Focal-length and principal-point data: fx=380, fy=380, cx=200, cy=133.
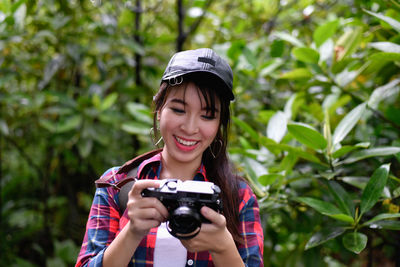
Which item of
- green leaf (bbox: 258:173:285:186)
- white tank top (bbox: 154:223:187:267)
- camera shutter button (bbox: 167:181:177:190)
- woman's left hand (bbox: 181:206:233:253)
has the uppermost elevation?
green leaf (bbox: 258:173:285:186)

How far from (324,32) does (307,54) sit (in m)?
0.13

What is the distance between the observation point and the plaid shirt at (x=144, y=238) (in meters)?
0.91

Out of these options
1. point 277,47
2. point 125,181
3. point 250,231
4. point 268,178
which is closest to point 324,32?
point 277,47

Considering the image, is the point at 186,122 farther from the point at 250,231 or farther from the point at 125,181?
the point at 250,231

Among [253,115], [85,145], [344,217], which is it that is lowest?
[344,217]

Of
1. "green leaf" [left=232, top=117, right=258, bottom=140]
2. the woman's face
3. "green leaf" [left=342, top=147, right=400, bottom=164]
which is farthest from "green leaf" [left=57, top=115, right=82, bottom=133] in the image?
"green leaf" [left=342, top=147, right=400, bottom=164]

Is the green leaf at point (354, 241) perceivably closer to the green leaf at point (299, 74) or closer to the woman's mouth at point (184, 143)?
the woman's mouth at point (184, 143)

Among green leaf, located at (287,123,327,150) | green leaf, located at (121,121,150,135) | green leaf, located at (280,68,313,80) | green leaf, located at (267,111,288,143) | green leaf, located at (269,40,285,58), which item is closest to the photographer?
green leaf, located at (287,123,327,150)

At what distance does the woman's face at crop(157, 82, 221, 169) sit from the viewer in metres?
0.91

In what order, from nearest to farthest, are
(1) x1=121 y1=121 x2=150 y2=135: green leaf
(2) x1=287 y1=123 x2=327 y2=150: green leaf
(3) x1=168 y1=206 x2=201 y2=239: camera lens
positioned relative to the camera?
(3) x1=168 y1=206 x2=201 y2=239: camera lens < (2) x1=287 y1=123 x2=327 y2=150: green leaf < (1) x1=121 y1=121 x2=150 y2=135: green leaf

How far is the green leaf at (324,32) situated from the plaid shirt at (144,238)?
0.77m

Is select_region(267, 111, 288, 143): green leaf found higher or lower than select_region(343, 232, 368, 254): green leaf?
higher

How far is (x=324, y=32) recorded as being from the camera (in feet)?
4.69

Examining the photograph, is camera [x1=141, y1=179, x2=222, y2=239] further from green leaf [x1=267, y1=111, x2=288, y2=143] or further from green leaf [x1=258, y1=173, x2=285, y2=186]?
green leaf [x1=267, y1=111, x2=288, y2=143]
